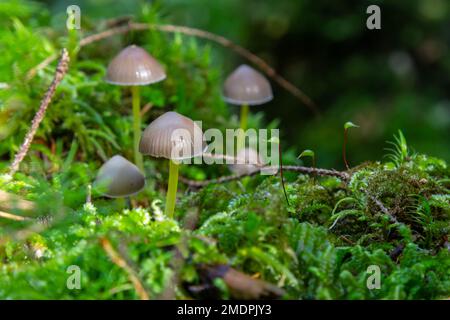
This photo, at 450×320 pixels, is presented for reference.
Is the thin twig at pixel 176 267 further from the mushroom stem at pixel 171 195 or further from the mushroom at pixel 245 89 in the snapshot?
the mushroom at pixel 245 89

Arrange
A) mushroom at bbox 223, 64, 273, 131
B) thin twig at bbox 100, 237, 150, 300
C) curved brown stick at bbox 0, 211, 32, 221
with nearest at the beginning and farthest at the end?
1. thin twig at bbox 100, 237, 150, 300
2. curved brown stick at bbox 0, 211, 32, 221
3. mushroom at bbox 223, 64, 273, 131

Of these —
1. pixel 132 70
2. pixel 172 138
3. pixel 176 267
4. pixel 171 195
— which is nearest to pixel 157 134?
pixel 172 138

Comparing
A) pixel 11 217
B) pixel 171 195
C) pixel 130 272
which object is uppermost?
pixel 171 195

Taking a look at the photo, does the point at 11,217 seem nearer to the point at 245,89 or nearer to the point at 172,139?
the point at 172,139

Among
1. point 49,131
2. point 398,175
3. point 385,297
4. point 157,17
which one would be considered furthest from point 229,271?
point 157,17

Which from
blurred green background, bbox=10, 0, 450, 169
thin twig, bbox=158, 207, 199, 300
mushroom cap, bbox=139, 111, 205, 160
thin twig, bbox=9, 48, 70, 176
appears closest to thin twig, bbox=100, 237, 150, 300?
thin twig, bbox=158, 207, 199, 300

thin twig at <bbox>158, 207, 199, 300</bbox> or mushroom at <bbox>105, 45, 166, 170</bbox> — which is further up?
mushroom at <bbox>105, 45, 166, 170</bbox>

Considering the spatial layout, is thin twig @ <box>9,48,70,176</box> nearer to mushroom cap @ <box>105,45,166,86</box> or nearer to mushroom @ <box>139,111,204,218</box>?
mushroom cap @ <box>105,45,166,86</box>
